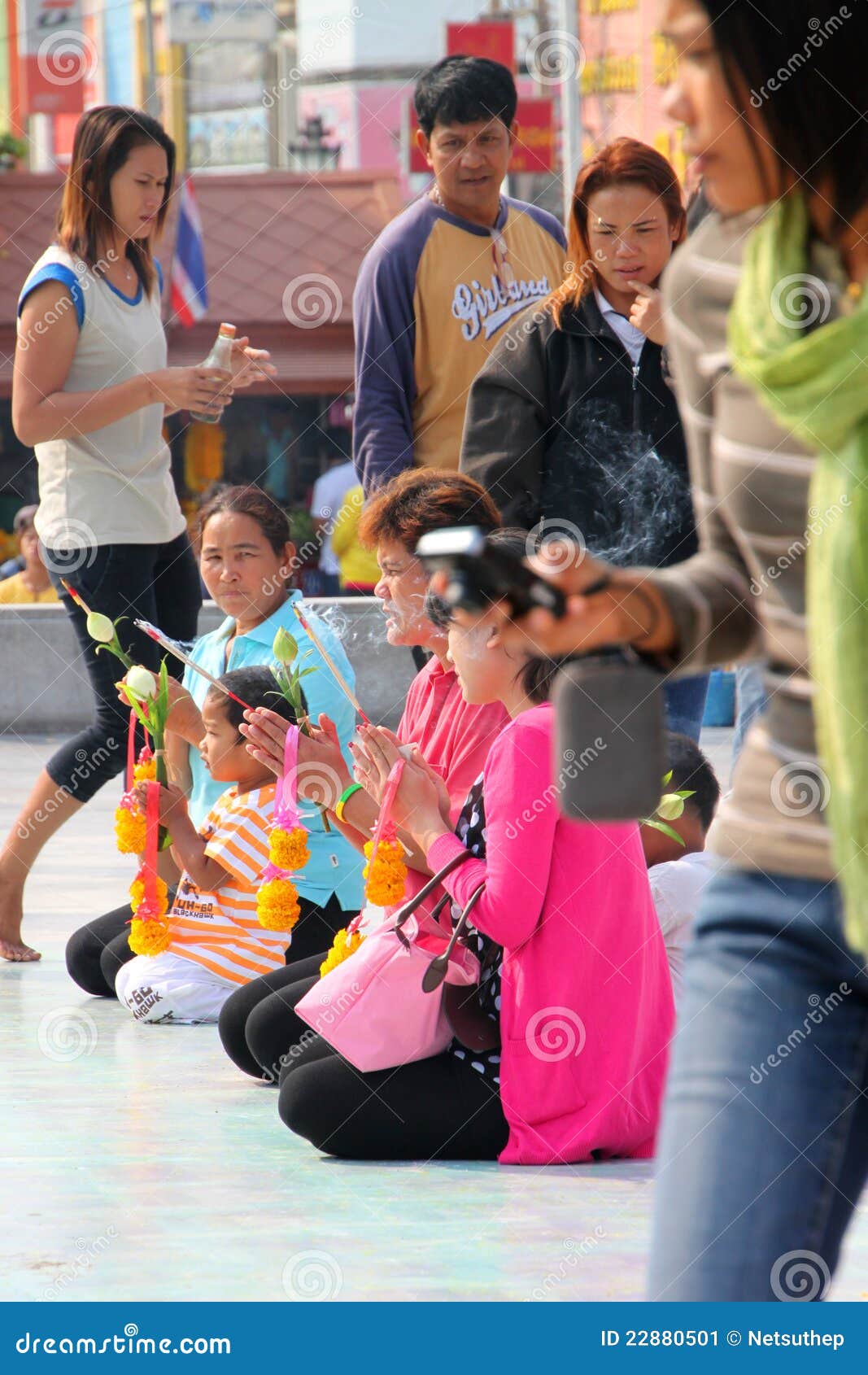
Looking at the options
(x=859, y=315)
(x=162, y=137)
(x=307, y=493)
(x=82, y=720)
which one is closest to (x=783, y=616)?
(x=859, y=315)

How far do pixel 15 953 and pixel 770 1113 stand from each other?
397cm

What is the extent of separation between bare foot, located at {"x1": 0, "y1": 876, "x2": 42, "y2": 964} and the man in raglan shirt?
1481 mm

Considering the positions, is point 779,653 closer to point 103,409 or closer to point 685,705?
point 685,705

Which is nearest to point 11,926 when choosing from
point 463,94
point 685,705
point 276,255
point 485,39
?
point 685,705

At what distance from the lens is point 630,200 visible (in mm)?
4156

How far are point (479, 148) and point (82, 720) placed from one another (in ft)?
23.0

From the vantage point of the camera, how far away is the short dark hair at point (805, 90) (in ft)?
5.20

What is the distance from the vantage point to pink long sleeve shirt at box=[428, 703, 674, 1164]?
3.26 meters

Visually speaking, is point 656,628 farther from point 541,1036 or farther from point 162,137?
point 162,137

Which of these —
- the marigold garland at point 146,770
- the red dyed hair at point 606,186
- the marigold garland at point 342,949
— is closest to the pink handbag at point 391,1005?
the marigold garland at point 342,949

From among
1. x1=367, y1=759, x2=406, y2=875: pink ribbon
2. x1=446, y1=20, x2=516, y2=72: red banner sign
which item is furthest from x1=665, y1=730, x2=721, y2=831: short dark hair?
x1=446, y1=20, x2=516, y2=72: red banner sign

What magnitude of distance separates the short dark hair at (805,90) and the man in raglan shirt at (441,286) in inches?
119

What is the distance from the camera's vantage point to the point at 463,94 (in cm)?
462

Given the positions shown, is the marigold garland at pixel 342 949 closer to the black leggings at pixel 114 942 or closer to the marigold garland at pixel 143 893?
the black leggings at pixel 114 942
